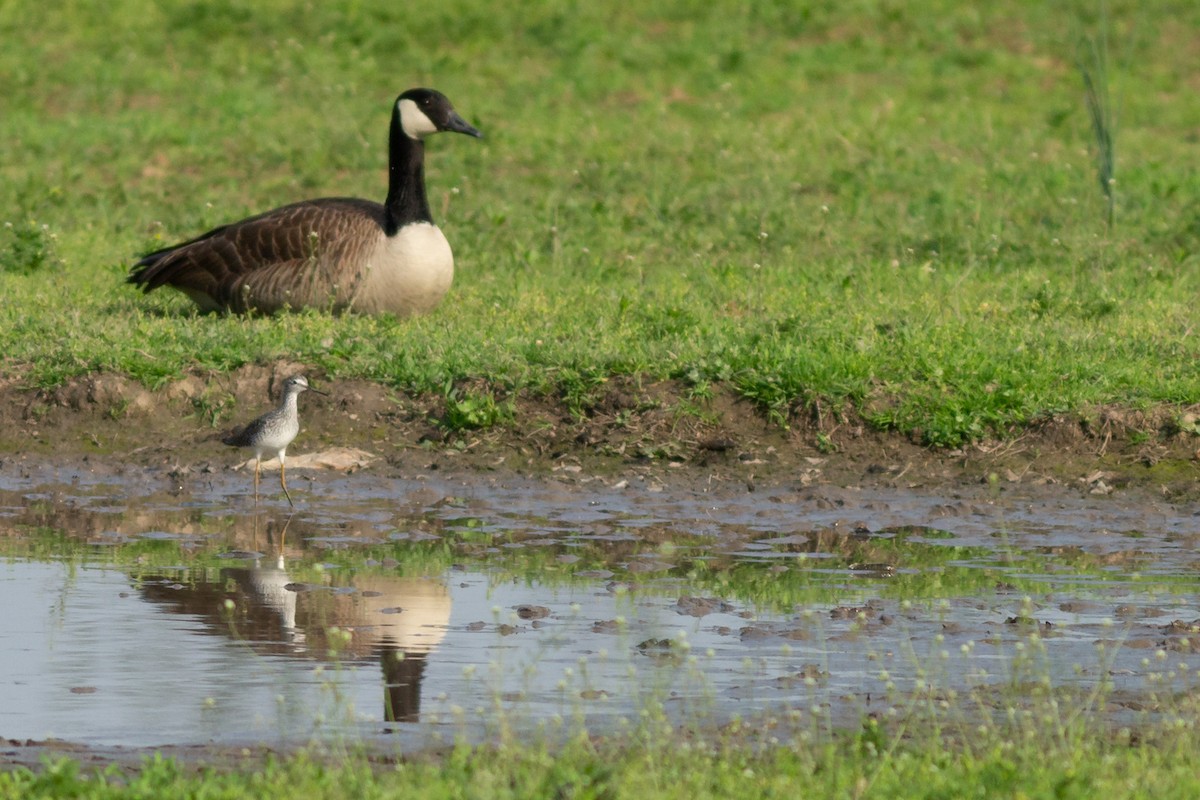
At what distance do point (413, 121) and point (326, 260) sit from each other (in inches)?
51.5

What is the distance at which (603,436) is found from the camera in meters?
10.6

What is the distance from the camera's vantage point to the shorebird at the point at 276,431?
9.88m

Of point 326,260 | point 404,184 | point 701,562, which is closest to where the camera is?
point 701,562

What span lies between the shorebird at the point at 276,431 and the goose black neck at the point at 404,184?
273 centimetres

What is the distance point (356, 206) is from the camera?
12.9 meters

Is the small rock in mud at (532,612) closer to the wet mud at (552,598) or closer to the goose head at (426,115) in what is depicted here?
the wet mud at (552,598)

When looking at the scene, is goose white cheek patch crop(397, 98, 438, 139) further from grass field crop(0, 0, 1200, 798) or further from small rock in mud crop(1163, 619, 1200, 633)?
small rock in mud crop(1163, 619, 1200, 633)

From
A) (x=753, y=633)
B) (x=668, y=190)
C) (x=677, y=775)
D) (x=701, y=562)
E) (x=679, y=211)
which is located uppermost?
(x=668, y=190)

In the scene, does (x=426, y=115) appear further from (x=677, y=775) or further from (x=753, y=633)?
(x=677, y=775)

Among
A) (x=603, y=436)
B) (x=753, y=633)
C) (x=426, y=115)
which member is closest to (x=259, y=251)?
(x=426, y=115)

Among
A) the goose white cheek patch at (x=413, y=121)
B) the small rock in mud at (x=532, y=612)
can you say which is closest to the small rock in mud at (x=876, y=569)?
the small rock in mud at (x=532, y=612)

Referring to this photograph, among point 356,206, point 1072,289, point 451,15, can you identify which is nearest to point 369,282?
point 356,206

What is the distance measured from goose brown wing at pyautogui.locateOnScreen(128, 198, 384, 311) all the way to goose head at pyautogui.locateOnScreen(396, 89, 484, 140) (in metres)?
0.70

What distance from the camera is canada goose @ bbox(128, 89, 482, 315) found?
41.0ft
